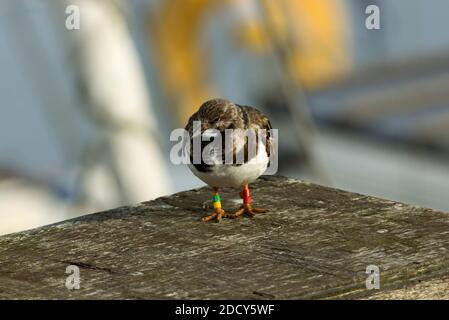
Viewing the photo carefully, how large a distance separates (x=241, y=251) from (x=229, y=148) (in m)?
1.04

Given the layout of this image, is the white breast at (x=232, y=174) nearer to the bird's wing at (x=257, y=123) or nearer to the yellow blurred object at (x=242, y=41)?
the bird's wing at (x=257, y=123)

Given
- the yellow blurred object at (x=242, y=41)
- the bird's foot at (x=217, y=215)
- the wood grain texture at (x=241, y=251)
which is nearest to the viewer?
the wood grain texture at (x=241, y=251)

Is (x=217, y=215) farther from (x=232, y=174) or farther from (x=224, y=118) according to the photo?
(x=224, y=118)

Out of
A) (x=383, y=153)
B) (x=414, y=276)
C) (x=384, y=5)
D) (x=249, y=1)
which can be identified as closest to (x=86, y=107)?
(x=383, y=153)

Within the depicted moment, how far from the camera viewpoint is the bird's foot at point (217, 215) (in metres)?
5.30

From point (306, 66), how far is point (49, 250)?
44.7 feet

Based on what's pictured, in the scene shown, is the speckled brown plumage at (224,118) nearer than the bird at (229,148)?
No

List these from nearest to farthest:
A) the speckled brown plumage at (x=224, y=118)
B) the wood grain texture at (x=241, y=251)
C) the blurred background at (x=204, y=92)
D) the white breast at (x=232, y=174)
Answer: the wood grain texture at (x=241, y=251) < the white breast at (x=232, y=174) < the speckled brown plumage at (x=224, y=118) < the blurred background at (x=204, y=92)

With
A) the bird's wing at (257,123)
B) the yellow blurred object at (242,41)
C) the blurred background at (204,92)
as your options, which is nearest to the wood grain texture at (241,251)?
the bird's wing at (257,123)

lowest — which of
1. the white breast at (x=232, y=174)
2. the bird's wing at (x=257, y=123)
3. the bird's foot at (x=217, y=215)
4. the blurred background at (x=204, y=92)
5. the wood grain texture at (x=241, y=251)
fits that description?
the wood grain texture at (x=241, y=251)

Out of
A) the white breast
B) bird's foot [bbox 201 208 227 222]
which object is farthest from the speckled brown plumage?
bird's foot [bbox 201 208 227 222]

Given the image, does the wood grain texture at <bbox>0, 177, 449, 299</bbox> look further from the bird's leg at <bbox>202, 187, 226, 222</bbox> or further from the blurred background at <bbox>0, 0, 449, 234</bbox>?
the blurred background at <bbox>0, 0, 449, 234</bbox>

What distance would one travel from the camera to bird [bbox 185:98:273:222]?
5621mm

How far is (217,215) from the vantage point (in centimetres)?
535
